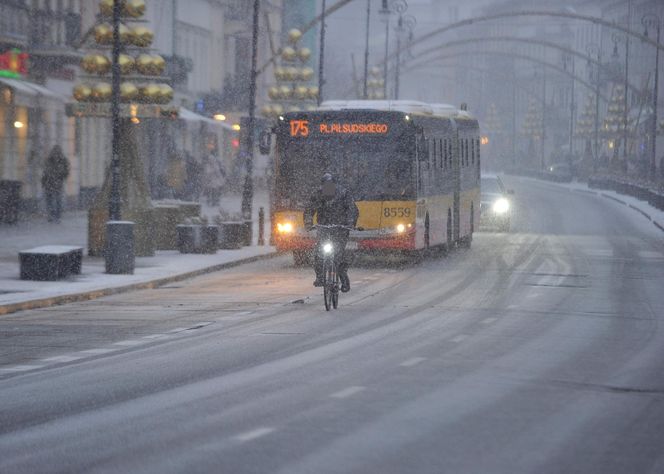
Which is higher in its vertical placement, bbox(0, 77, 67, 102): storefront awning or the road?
bbox(0, 77, 67, 102): storefront awning

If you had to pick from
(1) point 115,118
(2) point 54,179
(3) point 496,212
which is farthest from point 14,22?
(1) point 115,118

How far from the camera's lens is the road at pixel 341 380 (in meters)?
10.3

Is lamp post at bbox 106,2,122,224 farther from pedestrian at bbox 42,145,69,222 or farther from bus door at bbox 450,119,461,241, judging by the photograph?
pedestrian at bbox 42,145,69,222

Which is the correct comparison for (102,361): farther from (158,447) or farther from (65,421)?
(158,447)

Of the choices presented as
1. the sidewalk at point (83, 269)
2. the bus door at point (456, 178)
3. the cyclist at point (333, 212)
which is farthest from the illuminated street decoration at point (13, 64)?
the cyclist at point (333, 212)

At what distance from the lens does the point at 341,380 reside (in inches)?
555

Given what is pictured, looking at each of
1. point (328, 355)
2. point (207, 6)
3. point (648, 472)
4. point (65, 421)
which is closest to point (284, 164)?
point (328, 355)

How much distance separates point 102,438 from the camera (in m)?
10.9

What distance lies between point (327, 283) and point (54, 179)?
23464 millimetres

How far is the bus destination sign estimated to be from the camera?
3170 centimetres

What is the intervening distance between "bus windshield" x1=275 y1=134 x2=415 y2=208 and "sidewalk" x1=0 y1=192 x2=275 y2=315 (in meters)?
1.90

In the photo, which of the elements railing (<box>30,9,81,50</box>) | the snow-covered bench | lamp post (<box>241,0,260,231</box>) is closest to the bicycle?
Answer: the snow-covered bench

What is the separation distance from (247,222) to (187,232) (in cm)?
317

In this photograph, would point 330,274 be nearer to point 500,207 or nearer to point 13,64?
point 13,64
